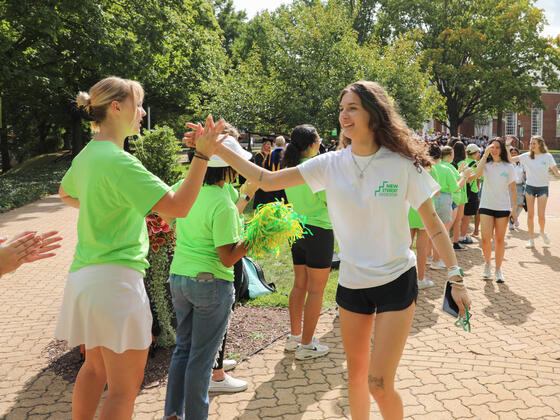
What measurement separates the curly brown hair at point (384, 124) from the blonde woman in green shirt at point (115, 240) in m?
0.89

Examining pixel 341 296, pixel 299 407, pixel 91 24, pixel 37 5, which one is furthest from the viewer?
pixel 91 24

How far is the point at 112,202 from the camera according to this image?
7.58 feet

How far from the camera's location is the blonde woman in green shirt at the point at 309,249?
448 cm

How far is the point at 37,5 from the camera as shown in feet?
54.6

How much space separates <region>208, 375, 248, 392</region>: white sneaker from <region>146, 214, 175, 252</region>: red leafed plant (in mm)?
1346

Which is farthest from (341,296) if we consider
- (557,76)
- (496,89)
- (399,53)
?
(557,76)

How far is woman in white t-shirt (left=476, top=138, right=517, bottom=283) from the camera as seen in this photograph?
23.8 ft

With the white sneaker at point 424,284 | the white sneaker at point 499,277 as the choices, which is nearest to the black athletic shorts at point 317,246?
the white sneaker at point 424,284

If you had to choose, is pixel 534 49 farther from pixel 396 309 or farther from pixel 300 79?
pixel 396 309

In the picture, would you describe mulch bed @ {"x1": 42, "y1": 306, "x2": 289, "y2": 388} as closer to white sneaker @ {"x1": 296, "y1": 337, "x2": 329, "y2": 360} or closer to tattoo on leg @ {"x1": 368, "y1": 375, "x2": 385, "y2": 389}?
white sneaker @ {"x1": 296, "y1": 337, "x2": 329, "y2": 360}

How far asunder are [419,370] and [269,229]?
7.31 ft

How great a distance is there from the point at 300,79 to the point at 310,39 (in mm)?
1802

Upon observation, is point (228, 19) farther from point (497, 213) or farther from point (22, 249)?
point (22, 249)

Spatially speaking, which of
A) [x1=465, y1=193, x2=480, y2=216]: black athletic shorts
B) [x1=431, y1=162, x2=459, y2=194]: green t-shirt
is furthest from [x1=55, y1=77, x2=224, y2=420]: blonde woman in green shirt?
[x1=465, y1=193, x2=480, y2=216]: black athletic shorts
